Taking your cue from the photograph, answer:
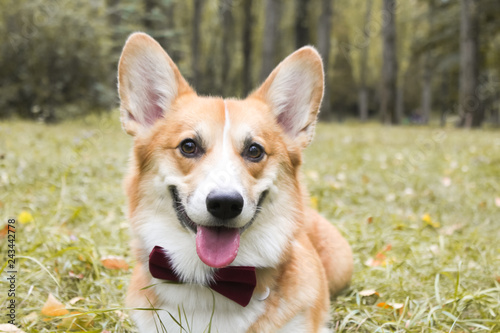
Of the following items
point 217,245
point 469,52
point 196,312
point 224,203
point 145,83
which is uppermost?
point 145,83

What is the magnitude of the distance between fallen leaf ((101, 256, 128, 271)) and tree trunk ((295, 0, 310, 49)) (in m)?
18.1

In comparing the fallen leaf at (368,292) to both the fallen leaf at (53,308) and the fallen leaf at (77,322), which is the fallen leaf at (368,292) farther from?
the fallen leaf at (53,308)

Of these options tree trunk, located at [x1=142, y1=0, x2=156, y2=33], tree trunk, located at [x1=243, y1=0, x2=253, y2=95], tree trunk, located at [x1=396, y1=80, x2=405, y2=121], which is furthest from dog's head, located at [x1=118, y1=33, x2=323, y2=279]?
tree trunk, located at [x1=243, y1=0, x2=253, y2=95]

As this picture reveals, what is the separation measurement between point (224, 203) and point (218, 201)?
0.08 feet

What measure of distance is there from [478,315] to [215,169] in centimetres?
176

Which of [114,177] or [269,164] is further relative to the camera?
[114,177]

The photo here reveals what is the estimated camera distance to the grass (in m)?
2.47

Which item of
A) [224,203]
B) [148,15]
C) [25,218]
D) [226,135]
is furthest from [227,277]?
[148,15]

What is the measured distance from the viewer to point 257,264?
81.5 inches

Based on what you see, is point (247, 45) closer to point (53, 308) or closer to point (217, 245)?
point (53, 308)

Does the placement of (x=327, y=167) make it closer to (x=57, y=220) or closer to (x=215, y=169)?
(x=57, y=220)

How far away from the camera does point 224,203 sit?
1794 mm

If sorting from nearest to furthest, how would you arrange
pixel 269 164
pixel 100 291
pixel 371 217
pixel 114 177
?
pixel 269 164, pixel 100 291, pixel 371 217, pixel 114 177

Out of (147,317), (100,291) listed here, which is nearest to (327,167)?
(100,291)
